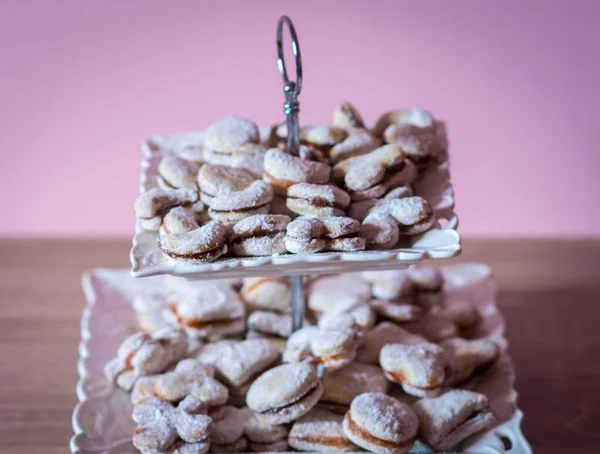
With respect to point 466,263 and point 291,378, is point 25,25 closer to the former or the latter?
point 466,263

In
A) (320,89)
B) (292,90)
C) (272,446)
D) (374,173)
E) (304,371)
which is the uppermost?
(320,89)

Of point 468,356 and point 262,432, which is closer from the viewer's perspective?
point 262,432

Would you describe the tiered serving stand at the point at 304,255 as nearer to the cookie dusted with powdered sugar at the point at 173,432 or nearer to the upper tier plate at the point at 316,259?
the upper tier plate at the point at 316,259

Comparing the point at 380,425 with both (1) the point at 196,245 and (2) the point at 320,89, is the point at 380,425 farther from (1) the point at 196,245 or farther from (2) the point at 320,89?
(2) the point at 320,89

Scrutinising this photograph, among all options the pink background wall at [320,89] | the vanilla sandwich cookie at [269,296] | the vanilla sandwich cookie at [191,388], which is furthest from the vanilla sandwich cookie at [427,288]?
the pink background wall at [320,89]

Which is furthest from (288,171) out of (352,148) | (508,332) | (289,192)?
(508,332)
